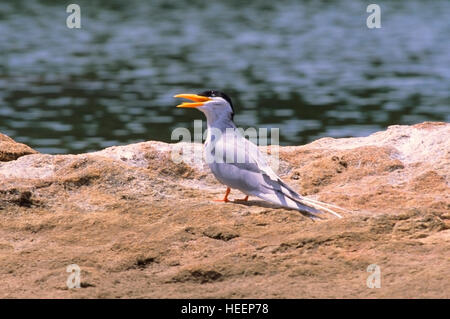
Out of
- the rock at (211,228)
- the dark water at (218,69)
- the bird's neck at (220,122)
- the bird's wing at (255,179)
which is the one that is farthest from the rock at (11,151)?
the dark water at (218,69)

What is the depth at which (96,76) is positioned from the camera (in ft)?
63.7

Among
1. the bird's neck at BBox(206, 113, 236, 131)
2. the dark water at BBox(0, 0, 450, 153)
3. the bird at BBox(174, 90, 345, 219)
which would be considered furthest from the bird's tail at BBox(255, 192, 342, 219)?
the dark water at BBox(0, 0, 450, 153)

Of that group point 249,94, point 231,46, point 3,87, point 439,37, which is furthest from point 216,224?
point 439,37

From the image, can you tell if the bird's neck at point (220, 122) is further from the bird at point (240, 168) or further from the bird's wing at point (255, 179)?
the bird's wing at point (255, 179)

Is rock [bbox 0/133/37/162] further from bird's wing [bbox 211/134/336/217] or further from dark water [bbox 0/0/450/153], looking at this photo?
dark water [bbox 0/0/450/153]

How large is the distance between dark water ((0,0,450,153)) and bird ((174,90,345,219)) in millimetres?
6579

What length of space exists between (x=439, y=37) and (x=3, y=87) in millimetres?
13353

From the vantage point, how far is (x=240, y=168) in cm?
642

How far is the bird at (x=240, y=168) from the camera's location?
636 centimetres

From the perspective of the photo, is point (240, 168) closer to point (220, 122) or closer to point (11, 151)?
point (220, 122)

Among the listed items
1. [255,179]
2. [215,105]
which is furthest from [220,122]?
[255,179]

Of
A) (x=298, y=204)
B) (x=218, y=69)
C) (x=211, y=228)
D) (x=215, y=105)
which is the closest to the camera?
(x=211, y=228)

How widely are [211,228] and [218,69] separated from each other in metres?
14.5

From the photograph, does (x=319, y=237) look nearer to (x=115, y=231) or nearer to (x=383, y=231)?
(x=383, y=231)
